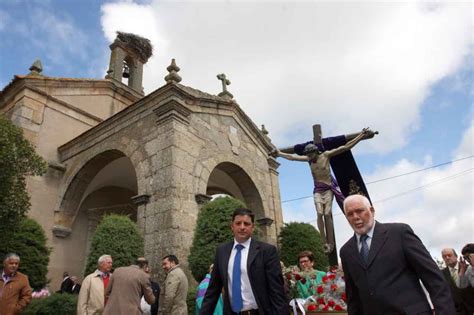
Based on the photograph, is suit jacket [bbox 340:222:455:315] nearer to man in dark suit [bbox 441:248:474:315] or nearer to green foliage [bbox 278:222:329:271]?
man in dark suit [bbox 441:248:474:315]

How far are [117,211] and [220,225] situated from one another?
796 cm

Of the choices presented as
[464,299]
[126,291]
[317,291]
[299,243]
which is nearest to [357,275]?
[317,291]

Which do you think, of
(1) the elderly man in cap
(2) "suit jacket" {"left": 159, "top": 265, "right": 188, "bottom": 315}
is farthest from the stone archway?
(1) the elderly man in cap

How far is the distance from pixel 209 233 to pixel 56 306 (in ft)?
11.0

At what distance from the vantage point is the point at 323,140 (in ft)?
21.8

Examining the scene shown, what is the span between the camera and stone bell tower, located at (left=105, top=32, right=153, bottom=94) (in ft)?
58.3

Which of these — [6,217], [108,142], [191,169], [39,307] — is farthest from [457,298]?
[108,142]

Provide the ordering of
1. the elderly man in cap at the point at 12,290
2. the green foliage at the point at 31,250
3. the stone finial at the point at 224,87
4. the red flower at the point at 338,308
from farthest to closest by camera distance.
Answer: the stone finial at the point at 224,87, the green foliage at the point at 31,250, the elderly man in cap at the point at 12,290, the red flower at the point at 338,308

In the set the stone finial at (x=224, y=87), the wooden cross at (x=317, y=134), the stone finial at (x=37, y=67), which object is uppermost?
the stone finial at (x=37, y=67)

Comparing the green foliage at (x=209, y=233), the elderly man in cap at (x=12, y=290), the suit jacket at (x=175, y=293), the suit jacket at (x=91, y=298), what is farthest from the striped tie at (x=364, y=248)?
the green foliage at (x=209, y=233)

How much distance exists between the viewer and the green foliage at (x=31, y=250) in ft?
29.2

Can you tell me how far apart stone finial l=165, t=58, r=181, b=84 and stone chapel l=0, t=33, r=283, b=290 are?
0.03m

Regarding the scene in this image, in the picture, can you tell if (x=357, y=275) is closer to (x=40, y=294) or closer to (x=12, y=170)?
(x=12, y=170)

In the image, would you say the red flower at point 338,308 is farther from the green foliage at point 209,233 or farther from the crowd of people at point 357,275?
the green foliage at point 209,233
